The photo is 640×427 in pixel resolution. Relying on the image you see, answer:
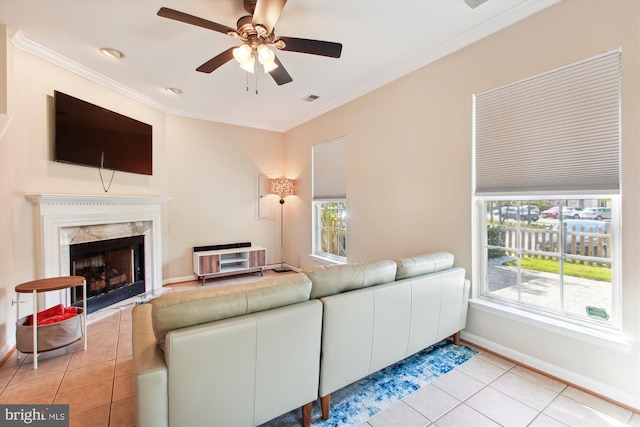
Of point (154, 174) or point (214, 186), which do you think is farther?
point (214, 186)

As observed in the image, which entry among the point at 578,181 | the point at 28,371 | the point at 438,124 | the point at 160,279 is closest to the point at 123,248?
the point at 160,279

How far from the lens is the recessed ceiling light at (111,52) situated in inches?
112

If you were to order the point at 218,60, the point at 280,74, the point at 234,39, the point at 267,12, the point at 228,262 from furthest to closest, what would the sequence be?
the point at 228,262
the point at 234,39
the point at 280,74
the point at 218,60
the point at 267,12

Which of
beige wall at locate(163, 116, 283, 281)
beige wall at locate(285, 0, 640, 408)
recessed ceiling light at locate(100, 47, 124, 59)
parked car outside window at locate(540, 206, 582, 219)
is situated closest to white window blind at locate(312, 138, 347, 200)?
beige wall at locate(285, 0, 640, 408)

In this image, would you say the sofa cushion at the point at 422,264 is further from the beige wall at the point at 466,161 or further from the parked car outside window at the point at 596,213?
the parked car outside window at the point at 596,213

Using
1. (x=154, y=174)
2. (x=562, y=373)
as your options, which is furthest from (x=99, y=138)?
(x=562, y=373)

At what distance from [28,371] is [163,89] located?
11.0 ft

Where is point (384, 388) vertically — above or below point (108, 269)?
below

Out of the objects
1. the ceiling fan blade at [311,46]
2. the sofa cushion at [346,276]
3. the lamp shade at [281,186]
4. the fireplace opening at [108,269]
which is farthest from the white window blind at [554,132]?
the fireplace opening at [108,269]

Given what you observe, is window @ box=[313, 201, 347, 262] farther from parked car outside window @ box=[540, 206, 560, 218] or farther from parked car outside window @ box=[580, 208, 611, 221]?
parked car outside window @ box=[580, 208, 611, 221]

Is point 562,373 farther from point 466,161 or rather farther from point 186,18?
point 186,18

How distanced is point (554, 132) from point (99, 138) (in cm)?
468

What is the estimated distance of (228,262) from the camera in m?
4.95

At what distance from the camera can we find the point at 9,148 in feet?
8.44
